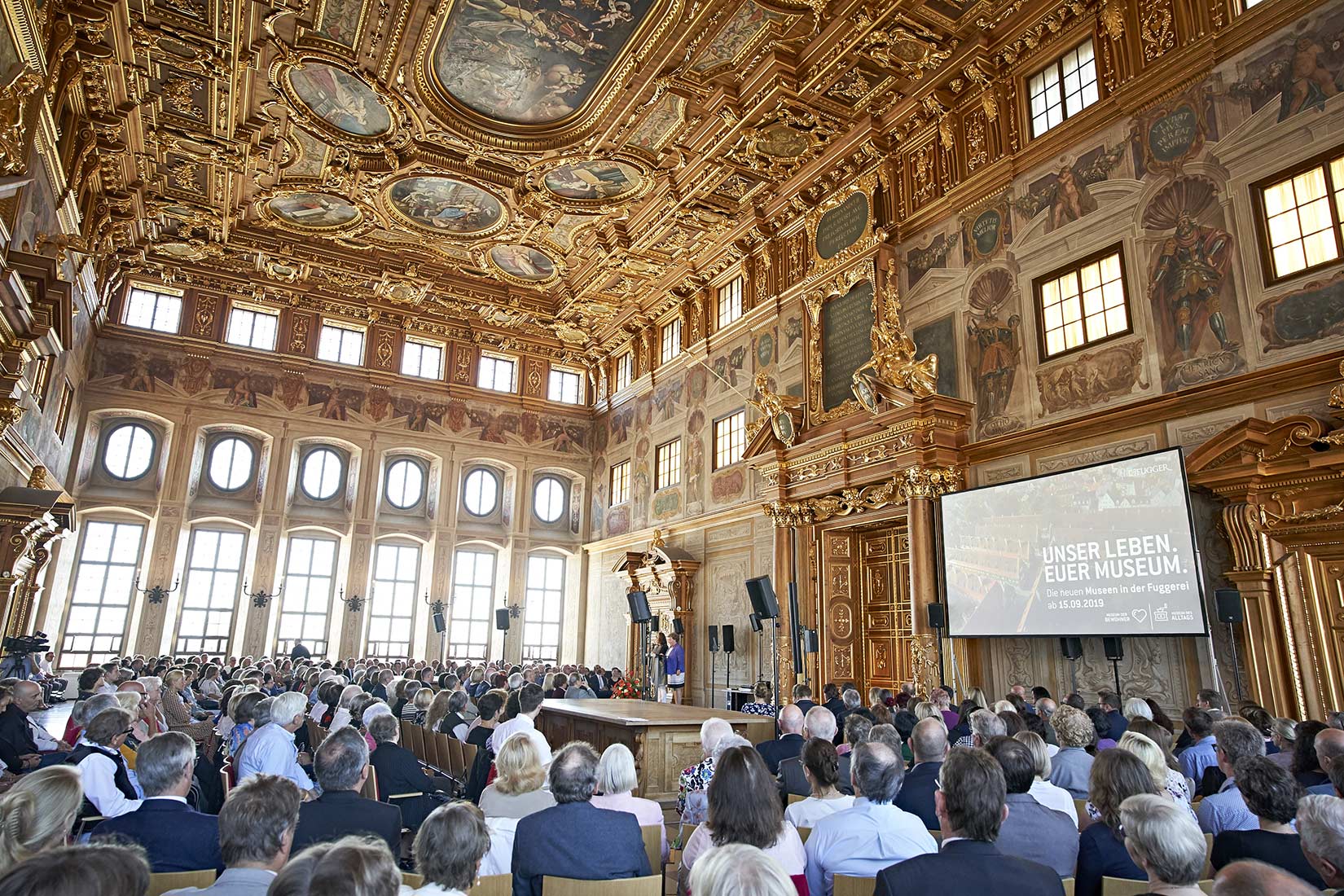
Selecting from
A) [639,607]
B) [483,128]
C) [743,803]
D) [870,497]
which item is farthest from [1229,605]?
[483,128]

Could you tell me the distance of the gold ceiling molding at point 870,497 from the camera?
11.4 metres

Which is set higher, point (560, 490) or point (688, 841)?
point (560, 490)

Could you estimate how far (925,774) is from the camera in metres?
4.27

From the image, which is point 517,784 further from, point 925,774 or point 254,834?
point 925,774

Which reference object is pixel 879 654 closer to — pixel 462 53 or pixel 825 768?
pixel 825 768

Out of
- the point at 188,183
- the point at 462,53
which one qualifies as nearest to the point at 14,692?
the point at 462,53

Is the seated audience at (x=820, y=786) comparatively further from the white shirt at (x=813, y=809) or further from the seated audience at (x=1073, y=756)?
the seated audience at (x=1073, y=756)

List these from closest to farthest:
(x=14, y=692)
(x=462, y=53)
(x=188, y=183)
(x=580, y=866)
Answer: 1. (x=580, y=866)
2. (x=14, y=692)
3. (x=462, y=53)
4. (x=188, y=183)

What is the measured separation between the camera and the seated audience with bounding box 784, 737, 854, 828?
3.82 m

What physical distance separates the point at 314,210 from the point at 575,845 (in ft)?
58.5

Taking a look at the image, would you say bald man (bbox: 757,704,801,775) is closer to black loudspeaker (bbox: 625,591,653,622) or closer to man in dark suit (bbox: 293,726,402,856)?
man in dark suit (bbox: 293,726,402,856)

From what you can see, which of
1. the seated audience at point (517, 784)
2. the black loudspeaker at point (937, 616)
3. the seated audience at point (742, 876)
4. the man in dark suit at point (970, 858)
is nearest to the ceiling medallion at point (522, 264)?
the black loudspeaker at point (937, 616)

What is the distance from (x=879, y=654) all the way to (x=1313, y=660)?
6536 mm

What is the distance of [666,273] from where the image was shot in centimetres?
1947
